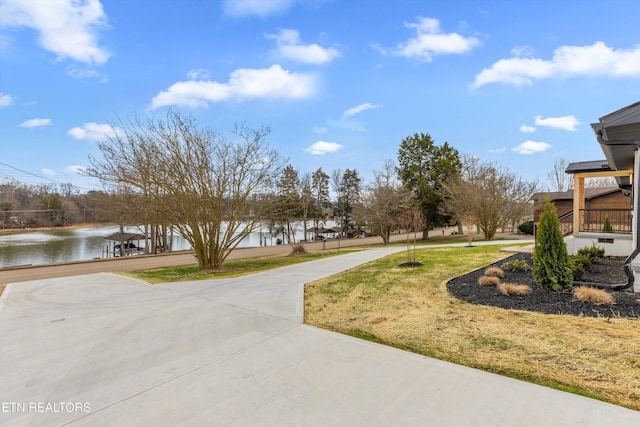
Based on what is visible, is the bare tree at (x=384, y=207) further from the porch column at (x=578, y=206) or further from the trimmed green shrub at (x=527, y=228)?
the porch column at (x=578, y=206)

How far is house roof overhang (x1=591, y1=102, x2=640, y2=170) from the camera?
4.61 metres

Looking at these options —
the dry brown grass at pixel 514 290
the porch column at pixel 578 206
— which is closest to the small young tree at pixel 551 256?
the dry brown grass at pixel 514 290

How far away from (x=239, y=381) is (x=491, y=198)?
877 inches

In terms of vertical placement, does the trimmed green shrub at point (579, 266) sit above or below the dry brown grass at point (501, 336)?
above

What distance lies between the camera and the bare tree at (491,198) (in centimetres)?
2072

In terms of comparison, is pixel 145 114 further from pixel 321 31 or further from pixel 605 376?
pixel 605 376

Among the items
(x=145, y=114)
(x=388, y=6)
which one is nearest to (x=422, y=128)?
(x=388, y=6)

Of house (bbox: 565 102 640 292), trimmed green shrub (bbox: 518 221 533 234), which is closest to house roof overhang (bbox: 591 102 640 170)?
house (bbox: 565 102 640 292)

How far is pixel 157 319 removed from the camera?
14.6 ft

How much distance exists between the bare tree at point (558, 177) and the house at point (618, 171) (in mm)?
30906

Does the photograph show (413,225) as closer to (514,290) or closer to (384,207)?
(514,290)

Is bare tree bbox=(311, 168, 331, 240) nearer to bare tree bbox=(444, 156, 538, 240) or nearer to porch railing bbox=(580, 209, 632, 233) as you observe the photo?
bare tree bbox=(444, 156, 538, 240)

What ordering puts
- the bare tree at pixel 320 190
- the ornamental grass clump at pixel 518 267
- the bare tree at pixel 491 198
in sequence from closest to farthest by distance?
the ornamental grass clump at pixel 518 267 < the bare tree at pixel 491 198 < the bare tree at pixel 320 190

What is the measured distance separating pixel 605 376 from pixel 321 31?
37.8ft
